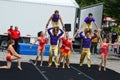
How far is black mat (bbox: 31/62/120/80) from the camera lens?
16938 mm

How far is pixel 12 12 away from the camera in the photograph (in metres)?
30.0

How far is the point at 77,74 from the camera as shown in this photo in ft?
58.9

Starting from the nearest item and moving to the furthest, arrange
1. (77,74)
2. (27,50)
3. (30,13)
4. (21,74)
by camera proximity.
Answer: (21,74)
(77,74)
(27,50)
(30,13)

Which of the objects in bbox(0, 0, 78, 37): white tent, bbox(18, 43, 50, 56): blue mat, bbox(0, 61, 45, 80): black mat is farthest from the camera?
bbox(0, 0, 78, 37): white tent

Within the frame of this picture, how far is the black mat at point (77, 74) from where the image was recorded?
55.6 ft

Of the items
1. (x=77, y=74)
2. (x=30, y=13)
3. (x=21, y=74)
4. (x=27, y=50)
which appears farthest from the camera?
(x=30, y=13)

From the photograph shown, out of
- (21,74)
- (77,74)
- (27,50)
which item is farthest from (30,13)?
(21,74)

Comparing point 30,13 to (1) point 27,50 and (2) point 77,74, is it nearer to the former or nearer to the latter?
(1) point 27,50

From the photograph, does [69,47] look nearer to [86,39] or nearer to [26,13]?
[86,39]

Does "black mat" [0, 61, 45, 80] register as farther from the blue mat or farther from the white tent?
the white tent

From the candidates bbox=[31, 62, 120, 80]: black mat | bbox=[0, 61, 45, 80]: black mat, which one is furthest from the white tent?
bbox=[0, 61, 45, 80]: black mat

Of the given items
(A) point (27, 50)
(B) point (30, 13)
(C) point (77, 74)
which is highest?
(B) point (30, 13)

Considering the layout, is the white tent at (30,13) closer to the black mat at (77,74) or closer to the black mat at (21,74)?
the black mat at (77,74)

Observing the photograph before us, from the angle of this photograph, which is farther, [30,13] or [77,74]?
[30,13]
